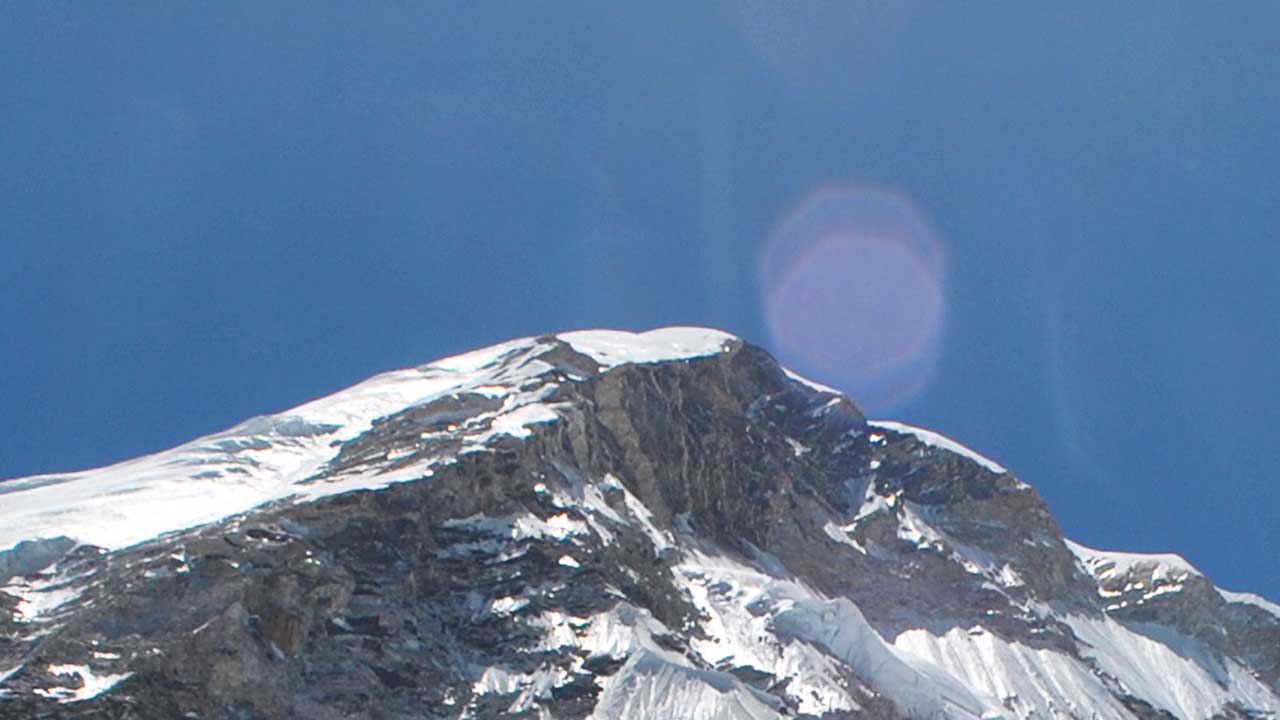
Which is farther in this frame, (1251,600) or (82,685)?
(1251,600)

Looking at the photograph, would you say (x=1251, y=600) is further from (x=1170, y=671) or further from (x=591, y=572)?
(x=591, y=572)

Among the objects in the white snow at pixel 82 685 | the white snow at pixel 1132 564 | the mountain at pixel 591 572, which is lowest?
the white snow at pixel 82 685

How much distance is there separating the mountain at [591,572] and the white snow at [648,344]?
1.26ft

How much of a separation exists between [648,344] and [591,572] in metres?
27.7

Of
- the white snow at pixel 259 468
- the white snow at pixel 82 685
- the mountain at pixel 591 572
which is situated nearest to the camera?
the white snow at pixel 82 685

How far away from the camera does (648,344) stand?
281 feet

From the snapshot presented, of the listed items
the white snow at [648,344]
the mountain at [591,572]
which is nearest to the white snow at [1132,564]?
the mountain at [591,572]

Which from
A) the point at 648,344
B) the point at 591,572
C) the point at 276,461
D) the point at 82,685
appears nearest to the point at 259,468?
the point at 276,461

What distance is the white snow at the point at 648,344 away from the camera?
7950 cm

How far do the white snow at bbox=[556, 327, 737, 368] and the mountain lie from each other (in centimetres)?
38

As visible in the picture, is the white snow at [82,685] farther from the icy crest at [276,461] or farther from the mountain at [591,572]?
the icy crest at [276,461]

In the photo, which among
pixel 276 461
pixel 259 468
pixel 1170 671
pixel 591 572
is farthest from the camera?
pixel 1170 671

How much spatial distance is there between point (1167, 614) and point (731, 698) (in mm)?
44194

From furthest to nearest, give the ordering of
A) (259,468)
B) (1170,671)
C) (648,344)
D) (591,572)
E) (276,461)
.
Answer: (648,344)
(1170,671)
(276,461)
(259,468)
(591,572)
